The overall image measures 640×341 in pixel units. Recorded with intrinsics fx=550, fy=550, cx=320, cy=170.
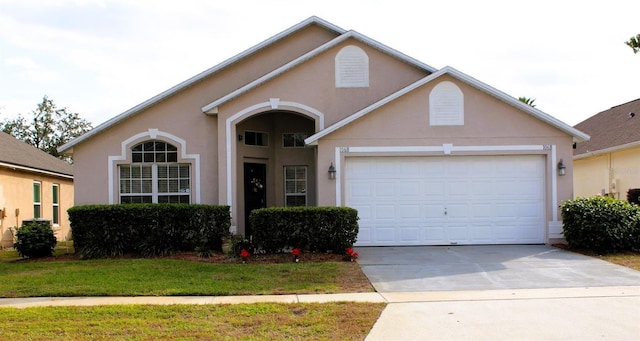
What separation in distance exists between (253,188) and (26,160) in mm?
9167

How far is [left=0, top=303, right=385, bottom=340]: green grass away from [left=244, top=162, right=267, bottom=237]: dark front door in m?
8.68

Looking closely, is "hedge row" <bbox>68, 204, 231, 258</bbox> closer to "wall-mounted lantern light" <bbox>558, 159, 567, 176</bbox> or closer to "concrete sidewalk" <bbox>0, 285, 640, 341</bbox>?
"concrete sidewalk" <bbox>0, 285, 640, 341</bbox>

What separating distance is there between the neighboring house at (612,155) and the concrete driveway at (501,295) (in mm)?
7523

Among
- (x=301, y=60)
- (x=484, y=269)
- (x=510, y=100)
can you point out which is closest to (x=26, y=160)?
(x=301, y=60)

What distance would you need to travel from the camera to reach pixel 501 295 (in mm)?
8516

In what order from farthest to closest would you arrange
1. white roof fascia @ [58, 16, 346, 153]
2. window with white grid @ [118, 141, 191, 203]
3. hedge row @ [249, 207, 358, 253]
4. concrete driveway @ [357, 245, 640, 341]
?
window with white grid @ [118, 141, 191, 203]
white roof fascia @ [58, 16, 346, 153]
hedge row @ [249, 207, 358, 253]
concrete driveway @ [357, 245, 640, 341]

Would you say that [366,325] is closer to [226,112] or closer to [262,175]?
[226,112]

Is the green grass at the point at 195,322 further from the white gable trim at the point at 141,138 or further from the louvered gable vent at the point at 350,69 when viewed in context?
the louvered gable vent at the point at 350,69

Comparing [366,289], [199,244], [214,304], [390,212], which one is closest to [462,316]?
A: [366,289]

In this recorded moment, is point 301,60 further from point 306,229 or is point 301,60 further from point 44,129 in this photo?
point 44,129

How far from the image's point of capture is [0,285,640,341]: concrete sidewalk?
6.49m

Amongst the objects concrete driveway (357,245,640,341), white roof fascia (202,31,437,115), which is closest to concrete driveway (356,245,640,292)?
concrete driveway (357,245,640,341)

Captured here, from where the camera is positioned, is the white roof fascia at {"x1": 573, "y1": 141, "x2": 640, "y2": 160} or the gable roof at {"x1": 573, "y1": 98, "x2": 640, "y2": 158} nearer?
the white roof fascia at {"x1": 573, "y1": 141, "x2": 640, "y2": 160}

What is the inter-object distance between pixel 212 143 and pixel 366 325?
9.66m
